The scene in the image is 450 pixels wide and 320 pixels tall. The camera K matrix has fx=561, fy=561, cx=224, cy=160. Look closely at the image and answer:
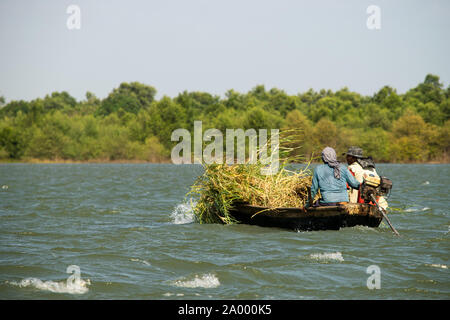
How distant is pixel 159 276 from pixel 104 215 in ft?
29.3

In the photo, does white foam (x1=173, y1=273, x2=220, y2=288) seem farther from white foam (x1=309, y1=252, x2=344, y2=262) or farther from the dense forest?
the dense forest

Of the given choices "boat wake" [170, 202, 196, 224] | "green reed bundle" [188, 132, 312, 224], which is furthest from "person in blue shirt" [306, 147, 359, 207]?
"boat wake" [170, 202, 196, 224]

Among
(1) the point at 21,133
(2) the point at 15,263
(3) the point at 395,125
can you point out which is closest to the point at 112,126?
(1) the point at 21,133

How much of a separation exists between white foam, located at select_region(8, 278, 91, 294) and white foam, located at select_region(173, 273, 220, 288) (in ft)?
4.37

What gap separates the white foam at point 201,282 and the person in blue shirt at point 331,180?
408 cm

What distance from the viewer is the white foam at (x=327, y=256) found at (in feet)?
31.7

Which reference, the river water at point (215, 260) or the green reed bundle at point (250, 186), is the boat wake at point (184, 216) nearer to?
the river water at point (215, 260)

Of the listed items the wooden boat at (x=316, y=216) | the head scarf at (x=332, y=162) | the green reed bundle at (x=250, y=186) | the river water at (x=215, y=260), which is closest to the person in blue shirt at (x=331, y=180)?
the head scarf at (x=332, y=162)

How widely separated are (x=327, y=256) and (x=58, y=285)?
4.55 m

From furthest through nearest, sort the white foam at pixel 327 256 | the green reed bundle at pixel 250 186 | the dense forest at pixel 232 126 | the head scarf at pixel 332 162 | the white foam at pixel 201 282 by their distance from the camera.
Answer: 1. the dense forest at pixel 232 126
2. the green reed bundle at pixel 250 186
3. the head scarf at pixel 332 162
4. the white foam at pixel 327 256
5. the white foam at pixel 201 282

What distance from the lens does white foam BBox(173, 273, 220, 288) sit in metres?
8.15

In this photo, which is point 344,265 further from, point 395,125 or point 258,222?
point 395,125

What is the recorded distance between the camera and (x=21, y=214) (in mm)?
17203

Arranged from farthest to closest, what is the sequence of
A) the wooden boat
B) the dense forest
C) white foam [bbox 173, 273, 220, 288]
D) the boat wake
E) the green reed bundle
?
the dense forest < the boat wake < the green reed bundle < the wooden boat < white foam [bbox 173, 273, 220, 288]
